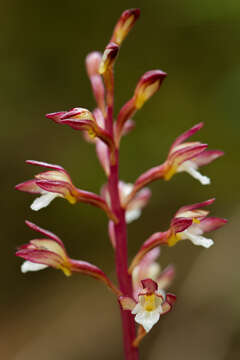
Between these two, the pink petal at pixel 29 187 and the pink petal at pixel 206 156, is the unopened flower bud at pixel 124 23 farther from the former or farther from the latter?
the pink petal at pixel 29 187

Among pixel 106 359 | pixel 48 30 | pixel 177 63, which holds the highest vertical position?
pixel 48 30

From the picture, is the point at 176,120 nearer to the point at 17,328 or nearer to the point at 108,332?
the point at 108,332

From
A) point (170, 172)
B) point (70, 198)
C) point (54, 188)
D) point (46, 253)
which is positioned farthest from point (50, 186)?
point (170, 172)

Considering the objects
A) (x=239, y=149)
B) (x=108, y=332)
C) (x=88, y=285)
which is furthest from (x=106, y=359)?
(x=239, y=149)

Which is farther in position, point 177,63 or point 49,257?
point 177,63

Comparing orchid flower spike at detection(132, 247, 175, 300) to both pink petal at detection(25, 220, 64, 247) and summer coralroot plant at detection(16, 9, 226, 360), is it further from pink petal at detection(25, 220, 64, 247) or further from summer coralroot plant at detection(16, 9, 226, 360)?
pink petal at detection(25, 220, 64, 247)

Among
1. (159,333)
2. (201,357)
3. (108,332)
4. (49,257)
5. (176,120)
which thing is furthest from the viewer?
(176,120)
